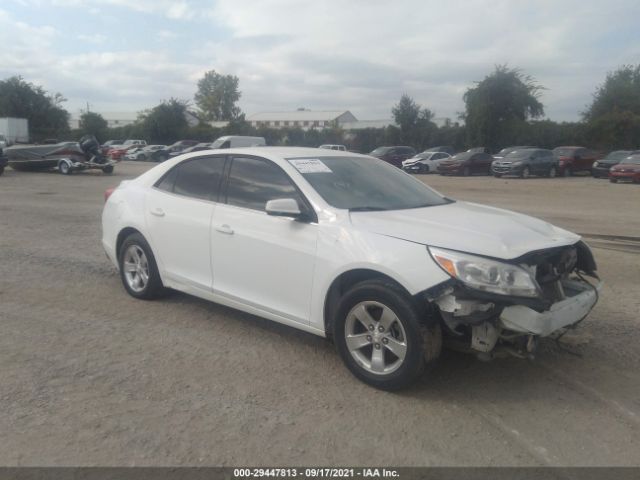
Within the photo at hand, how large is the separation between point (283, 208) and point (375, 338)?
116 cm

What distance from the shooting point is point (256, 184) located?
4879 mm

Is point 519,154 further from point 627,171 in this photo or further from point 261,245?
point 261,245

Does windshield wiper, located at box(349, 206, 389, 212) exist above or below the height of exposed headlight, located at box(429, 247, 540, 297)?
above

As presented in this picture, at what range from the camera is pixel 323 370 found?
4305 mm

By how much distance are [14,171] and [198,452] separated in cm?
2753

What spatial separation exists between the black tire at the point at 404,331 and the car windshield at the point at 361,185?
31.1 inches

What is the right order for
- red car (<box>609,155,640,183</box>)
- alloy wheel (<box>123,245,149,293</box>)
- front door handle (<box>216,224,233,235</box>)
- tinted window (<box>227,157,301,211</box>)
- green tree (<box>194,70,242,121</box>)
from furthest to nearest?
green tree (<box>194,70,242,121</box>)
red car (<box>609,155,640,183</box>)
alloy wheel (<box>123,245,149,293</box>)
front door handle (<box>216,224,233,235</box>)
tinted window (<box>227,157,301,211</box>)

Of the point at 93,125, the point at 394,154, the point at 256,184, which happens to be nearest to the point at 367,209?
the point at 256,184

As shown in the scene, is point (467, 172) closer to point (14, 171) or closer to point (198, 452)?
point (14, 171)

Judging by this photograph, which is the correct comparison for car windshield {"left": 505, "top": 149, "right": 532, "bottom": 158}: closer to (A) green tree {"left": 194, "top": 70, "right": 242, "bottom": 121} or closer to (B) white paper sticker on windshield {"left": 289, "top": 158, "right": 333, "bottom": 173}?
(B) white paper sticker on windshield {"left": 289, "top": 158, "right": 333, "bottom": 173}

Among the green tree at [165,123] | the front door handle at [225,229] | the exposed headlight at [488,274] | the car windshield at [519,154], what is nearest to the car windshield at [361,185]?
the front door handle at [225,229]

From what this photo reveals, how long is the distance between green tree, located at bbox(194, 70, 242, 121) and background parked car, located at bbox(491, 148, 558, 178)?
75755 mm

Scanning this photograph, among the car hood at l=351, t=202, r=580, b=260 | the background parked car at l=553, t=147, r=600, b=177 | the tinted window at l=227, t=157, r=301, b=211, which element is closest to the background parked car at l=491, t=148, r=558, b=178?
the background parked car at l=553, t=147, r=600, b=177

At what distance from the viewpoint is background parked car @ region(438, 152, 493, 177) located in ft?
113
